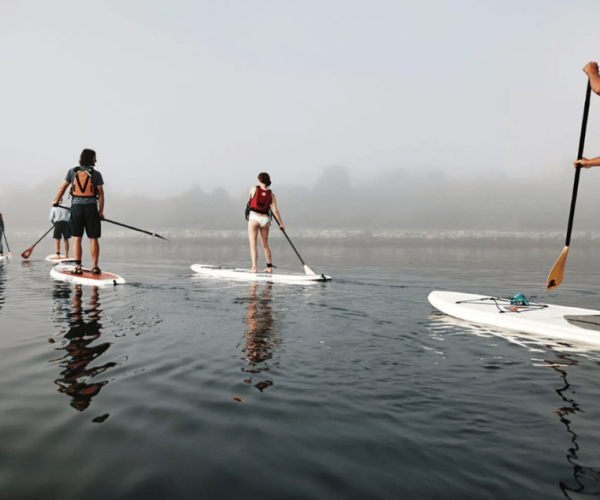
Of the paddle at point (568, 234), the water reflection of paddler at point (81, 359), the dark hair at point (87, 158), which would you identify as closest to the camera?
the water reflection of paddler at point (81, 359)

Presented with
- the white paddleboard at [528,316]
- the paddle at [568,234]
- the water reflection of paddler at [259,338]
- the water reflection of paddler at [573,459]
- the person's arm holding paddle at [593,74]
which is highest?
the person's arm holding paddle at [593,74]

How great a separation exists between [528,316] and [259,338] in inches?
171

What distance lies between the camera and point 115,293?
33.2 ft

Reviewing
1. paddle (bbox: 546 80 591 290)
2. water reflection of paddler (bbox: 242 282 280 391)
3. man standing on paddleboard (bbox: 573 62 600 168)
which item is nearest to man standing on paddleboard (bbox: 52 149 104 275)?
water reflection of paddler (bbox: 242 282 280 391)

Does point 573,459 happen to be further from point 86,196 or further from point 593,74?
point 86,196

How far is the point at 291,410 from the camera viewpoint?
3.58 metres

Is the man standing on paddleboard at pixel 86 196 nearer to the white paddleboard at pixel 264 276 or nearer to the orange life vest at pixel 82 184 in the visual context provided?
the orange life vest at pixel 82 184

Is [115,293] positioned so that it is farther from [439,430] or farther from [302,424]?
[439,430]

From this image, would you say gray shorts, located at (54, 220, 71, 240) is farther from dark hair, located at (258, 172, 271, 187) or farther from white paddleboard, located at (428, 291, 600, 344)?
white paddleboard, located at (428, 291, 600, 344)

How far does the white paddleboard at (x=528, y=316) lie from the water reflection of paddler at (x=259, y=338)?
3.38 metres

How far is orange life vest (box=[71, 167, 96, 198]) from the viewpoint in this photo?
421 inches

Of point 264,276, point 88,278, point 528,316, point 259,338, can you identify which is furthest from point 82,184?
point 528,316

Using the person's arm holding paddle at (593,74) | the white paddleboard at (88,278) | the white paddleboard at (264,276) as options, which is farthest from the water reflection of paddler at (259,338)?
the person's arm holding paddle at (593,74)

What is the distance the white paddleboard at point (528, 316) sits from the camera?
6164 mm
